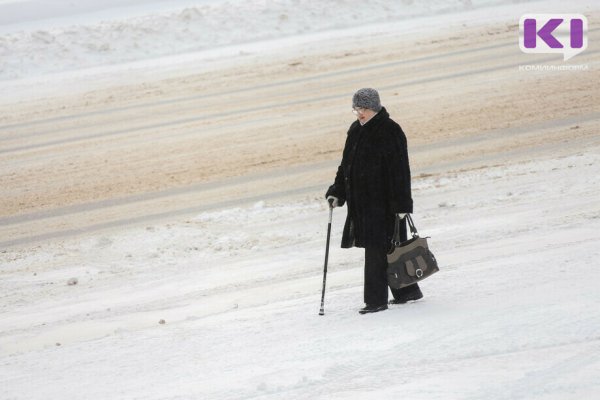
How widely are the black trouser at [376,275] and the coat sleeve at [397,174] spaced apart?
33 cm

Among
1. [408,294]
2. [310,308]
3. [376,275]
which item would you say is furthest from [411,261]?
[310,308]

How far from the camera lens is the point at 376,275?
21.9 ft

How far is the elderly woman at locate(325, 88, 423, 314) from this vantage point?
649 centimetres

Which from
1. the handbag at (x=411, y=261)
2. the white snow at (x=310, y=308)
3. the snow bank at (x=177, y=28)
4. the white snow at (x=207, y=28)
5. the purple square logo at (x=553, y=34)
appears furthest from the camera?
the snow bank at (x=177, y=28)

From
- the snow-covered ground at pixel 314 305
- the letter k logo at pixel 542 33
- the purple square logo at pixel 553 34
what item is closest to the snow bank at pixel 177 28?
the purple square logo at pixel 553 34

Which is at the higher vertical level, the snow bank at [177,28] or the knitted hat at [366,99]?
the snow bank at [177,28]

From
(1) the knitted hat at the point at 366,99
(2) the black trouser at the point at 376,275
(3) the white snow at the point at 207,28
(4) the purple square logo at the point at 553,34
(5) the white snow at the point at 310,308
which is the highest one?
(3) the white snow at the point at 207,28

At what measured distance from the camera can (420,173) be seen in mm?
12523

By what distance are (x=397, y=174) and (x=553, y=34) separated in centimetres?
1641

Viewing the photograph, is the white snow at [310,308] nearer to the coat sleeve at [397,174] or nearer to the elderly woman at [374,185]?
the elderly woman at [374,185]

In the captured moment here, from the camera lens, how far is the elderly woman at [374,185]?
6.49 m

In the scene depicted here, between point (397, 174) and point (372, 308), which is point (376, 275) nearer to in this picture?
point (372, 308)

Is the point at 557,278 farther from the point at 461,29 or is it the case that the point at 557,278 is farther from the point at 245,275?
the point at 461,29

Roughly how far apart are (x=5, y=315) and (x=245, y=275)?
216 centimetres
